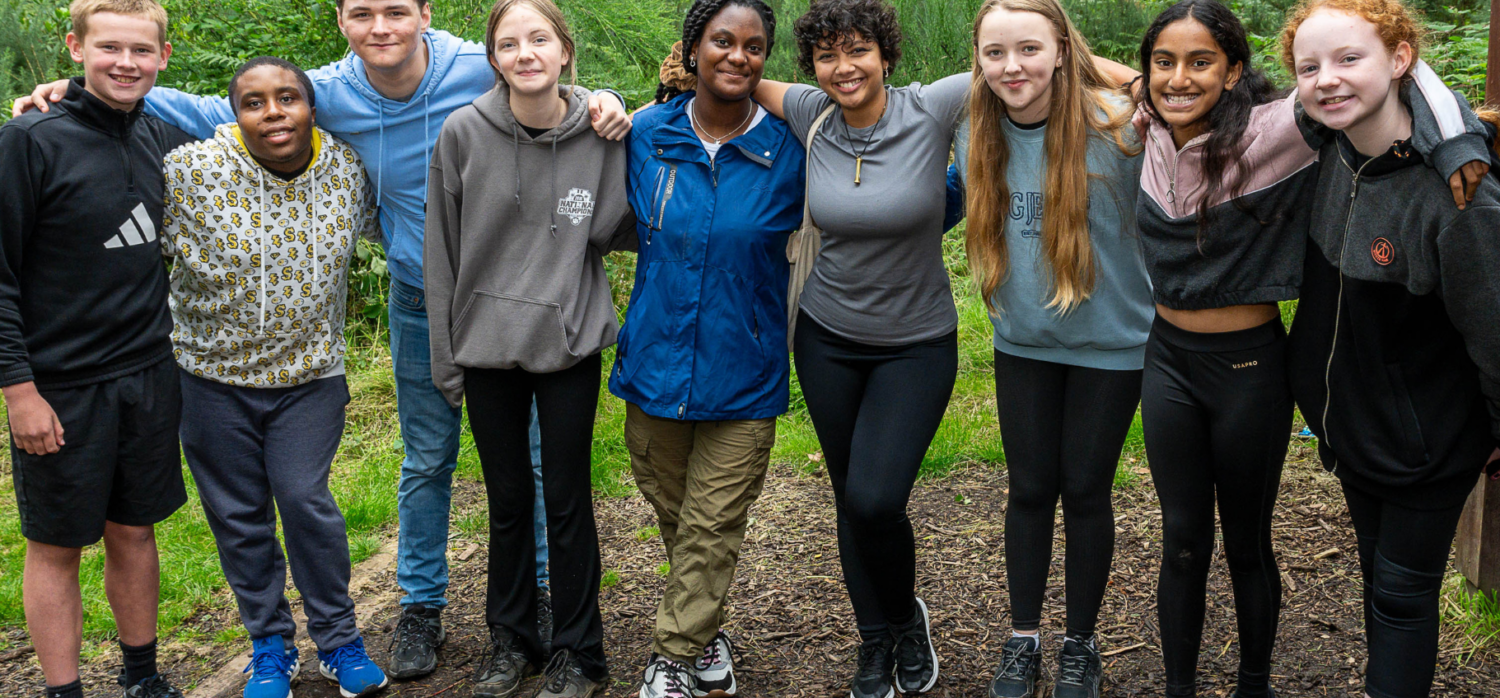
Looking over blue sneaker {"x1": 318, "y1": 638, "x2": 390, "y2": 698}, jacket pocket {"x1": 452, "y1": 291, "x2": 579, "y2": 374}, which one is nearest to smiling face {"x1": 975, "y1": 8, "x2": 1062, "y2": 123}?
jacket pocket {"x1": 452, "y1": 291, "x2": 579, "y2": 374}

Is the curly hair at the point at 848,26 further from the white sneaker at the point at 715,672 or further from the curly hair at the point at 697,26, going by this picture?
the white sneaker at the point at 715,672

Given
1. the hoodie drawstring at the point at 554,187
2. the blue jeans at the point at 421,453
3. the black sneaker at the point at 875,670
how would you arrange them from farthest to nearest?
1. the blue jeans at the point at 421,453
2. the black sneaker at the point at 875,670
3. the hoodie drawstring at the point at 554,187

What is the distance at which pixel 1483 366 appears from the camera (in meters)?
2.61

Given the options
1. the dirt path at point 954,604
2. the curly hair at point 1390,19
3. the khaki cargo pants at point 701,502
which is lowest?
the dirt path at point 954,604

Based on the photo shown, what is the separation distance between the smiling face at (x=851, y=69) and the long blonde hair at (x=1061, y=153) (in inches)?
11.8

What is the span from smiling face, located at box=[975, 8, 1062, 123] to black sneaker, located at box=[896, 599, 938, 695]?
5.72ft

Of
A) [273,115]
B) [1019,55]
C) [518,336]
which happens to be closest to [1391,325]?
[1019,55]

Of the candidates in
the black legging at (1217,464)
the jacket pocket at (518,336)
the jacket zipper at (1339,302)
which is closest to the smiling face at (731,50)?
the jacket pocket at (518,336)

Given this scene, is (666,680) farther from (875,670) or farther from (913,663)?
(913,663)

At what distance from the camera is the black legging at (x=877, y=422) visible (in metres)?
3.43

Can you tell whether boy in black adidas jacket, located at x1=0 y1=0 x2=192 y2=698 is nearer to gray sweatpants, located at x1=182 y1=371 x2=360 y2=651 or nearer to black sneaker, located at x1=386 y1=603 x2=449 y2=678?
gray sweatpants, located at x1=182 y1=371 x2=360 y2=651

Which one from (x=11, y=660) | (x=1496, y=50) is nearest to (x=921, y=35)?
(x=1496, y=50)

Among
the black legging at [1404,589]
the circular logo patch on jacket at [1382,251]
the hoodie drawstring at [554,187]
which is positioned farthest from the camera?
the hoodie drawstring at [554,187]

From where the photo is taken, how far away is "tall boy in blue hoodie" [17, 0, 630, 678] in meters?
3.77
